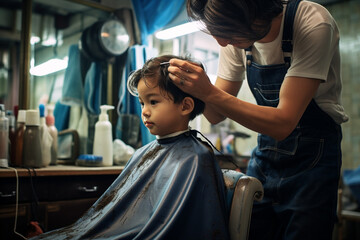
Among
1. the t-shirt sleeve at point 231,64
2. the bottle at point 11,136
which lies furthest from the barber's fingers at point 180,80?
the bottle at point 11,136

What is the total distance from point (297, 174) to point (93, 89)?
215 cm

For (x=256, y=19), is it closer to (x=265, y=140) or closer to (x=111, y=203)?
(x=265, y=140)

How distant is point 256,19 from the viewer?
3.88ft

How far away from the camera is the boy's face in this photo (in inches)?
56.9

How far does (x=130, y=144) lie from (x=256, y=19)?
197cm

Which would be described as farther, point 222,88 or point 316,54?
Result: point 222,88

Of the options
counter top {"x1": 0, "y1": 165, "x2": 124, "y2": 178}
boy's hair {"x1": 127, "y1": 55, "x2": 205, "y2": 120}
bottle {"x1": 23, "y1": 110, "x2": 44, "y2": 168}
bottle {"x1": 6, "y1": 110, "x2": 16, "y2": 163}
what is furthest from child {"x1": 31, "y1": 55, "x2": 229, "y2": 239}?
bottle {"x1": 6, "y1": 110, "x2": 16, "y2": 163}

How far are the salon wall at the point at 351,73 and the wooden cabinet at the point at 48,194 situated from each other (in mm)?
3415

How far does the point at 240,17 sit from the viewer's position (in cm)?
115

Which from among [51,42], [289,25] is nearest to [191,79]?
[289,25]

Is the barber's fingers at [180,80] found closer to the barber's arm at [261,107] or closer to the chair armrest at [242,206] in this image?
the barber's arm at [261,107]

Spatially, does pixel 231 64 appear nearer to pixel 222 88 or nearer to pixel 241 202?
pixel 222 88

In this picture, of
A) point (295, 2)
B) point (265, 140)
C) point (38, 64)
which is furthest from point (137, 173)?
point (38, 64)

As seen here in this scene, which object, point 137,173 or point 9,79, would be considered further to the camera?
point 9,79
